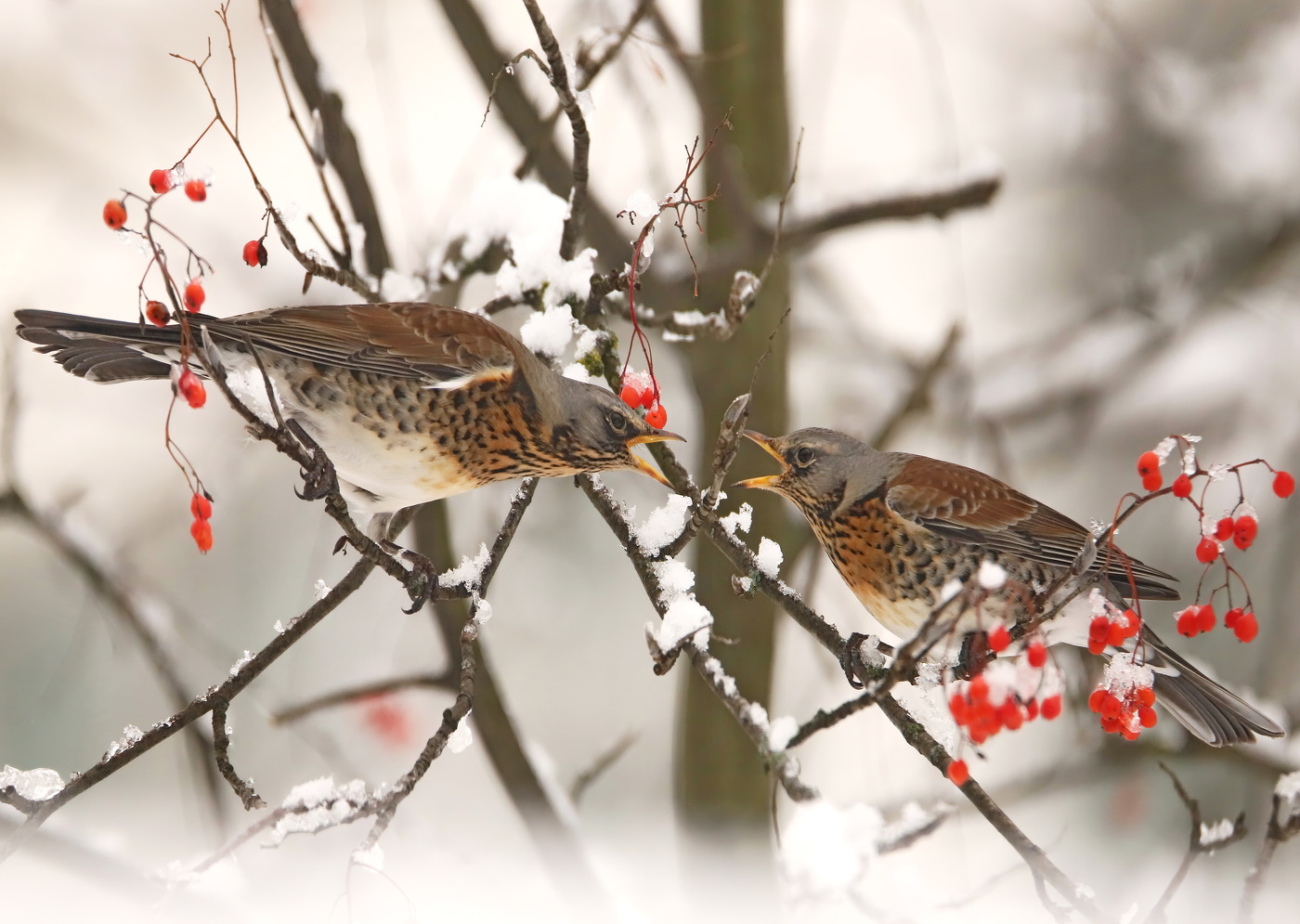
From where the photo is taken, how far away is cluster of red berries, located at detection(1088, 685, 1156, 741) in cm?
182

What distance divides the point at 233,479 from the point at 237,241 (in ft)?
3.56

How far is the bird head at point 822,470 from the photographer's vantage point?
2.69 meters

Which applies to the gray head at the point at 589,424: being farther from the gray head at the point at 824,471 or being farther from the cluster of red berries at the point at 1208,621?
the cluster of red berries at the point at 1208,621

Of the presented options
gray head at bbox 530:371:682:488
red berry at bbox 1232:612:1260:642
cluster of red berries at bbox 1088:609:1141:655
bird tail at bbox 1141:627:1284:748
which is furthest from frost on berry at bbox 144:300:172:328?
bird tail at bbox 1141:627:1284:748

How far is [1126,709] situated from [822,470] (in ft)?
3.47

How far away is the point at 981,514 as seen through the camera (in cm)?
263

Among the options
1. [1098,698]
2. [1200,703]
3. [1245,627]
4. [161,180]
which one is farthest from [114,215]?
[1200,703]

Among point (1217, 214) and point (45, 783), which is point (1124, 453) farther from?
point (45, 783)

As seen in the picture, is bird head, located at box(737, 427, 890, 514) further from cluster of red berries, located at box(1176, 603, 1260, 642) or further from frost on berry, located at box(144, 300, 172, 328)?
frost on berry, located at box(144, 300, 172, 328)

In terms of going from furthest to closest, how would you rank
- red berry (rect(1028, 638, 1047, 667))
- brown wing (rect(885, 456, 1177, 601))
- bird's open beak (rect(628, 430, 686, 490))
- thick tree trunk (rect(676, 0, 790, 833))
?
thick tree trunk (rect(676, 0, 790, 833))
brown wing (rect(885, 456, 1177, 601))
bird's open beak (rect(628, 430, 686, 490))
red berry (rect(1028, 638, 1047, 667))

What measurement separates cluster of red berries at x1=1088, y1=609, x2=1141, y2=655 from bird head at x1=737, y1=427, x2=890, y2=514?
108 centimetres

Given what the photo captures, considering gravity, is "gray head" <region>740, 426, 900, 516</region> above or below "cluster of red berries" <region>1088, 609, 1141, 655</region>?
above

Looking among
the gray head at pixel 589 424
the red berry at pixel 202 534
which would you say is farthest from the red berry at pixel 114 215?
the gray head at pixel 589 424

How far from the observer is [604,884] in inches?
155
